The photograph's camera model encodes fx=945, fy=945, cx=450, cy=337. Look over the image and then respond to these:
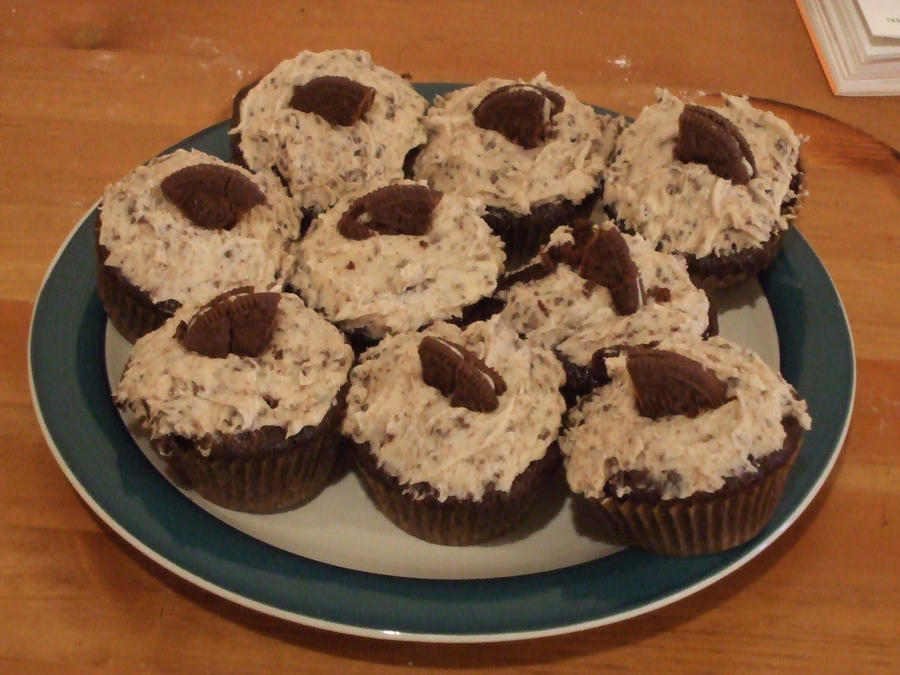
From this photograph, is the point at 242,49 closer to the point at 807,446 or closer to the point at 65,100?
the point at 65,100

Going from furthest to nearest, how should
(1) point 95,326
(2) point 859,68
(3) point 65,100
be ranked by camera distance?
(2) point 859,68
(3) point 65,100
(1) point 95,326

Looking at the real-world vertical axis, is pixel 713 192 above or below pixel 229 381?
above

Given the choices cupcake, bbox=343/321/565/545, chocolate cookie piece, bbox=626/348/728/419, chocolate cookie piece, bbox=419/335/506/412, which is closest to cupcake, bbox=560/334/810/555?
chocolate cookie piece, bbox=626/348/728/419

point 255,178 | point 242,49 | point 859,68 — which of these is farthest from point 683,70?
point 255,178

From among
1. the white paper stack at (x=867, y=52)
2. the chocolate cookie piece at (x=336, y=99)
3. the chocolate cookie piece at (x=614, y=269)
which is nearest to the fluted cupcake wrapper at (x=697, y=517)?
the chocolate cookie piece at (x=614, y=269)

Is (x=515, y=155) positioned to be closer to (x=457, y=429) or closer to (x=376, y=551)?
(x=457, y=429)

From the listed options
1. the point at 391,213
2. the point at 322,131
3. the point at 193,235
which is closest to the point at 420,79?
the point at 322,131

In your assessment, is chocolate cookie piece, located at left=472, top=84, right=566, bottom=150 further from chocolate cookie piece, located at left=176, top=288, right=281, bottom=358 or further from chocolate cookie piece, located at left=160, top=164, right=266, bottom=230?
chocolate cookie piece, located at left=176, top=288, right=281, bottom=358
